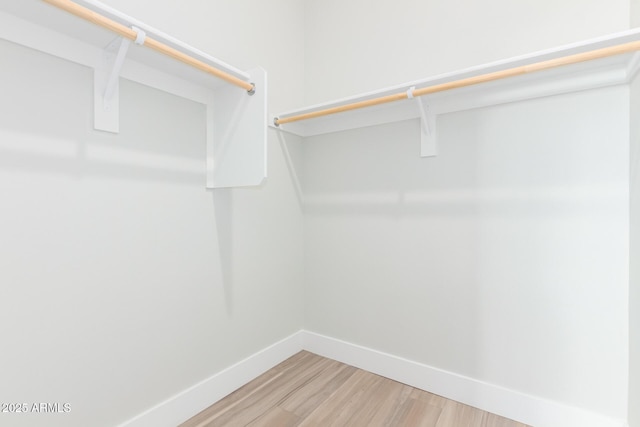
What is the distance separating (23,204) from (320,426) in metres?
1.39

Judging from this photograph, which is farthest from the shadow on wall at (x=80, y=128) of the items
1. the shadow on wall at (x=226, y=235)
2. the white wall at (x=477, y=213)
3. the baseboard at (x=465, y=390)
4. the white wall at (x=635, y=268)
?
the white wall at (x=635, y=268)

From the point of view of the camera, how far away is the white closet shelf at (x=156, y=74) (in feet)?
2.98

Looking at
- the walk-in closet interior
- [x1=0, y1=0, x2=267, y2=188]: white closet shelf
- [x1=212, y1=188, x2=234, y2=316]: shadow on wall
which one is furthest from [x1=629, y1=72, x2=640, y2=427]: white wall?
[x1=212, y1=188, x2=234, y2=316]: shadow on wall

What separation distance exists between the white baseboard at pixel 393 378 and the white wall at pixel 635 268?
19 centimetres

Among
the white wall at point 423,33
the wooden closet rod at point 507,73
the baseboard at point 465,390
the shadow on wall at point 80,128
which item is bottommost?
the baseboard at point 465,390

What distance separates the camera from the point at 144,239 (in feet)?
4.04

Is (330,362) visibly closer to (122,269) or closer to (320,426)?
(320,426)

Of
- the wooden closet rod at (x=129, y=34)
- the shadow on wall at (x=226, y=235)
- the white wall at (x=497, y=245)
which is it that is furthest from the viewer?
the shadow on wall at (x=226, y=235)

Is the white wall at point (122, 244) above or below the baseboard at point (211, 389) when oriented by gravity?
above

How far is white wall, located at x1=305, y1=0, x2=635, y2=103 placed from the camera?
4.16 feet

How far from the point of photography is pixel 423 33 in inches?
63.5

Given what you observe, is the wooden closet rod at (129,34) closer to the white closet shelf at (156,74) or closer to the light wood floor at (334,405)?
the white closet shelf at (156,74)

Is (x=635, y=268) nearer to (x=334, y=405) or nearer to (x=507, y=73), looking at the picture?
(x=507, y=73)

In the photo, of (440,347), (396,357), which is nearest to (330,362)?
(396,357)
